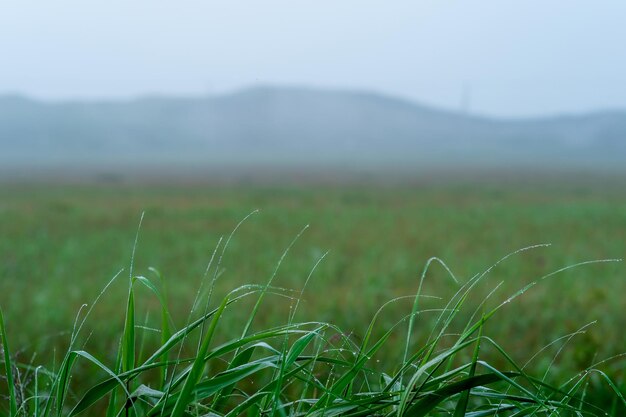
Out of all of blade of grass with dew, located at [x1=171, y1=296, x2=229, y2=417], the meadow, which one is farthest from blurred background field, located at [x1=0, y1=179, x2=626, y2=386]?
blade of grass with dew, located at [x1=171, y1=296, x2=229, y2=417]

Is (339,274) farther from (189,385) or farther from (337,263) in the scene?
(189,385)

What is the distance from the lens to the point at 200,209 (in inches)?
870

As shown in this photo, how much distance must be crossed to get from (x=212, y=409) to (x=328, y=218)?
1879cm

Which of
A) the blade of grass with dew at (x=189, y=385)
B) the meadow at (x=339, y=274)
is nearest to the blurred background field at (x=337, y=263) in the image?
the meadow at (x=339, y=274)

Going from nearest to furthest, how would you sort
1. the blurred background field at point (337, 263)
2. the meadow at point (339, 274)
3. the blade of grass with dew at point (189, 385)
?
1. the blade of grass with dew at point (189, 385)
2. the meadow at point (339, 274)
3. the blurred background field at point (337, 263)

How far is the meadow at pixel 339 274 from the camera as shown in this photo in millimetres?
5039

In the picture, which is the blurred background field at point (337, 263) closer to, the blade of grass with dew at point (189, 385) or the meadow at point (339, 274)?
the meadow at point (339, 274)

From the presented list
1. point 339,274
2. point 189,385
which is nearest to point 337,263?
point 339,274

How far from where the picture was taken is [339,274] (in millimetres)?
10609

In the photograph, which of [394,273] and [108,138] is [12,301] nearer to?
[394,273]

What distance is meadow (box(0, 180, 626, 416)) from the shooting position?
504 cm

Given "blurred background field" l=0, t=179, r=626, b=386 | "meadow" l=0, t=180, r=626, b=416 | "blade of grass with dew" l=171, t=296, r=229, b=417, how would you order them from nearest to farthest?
"blade of grass with dew" l=171, t=296, r=229, b=417 < "meadow" l=0, t=180, r=626, b=416 < "blurred background field" l=0, t=179, r=626, b=386

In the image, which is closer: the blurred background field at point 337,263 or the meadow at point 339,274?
the meadow at point 339,274

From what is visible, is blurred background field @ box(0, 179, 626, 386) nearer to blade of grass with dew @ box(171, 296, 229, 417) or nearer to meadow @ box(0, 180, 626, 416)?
meadow @ box(0, 180, 626, 416)
